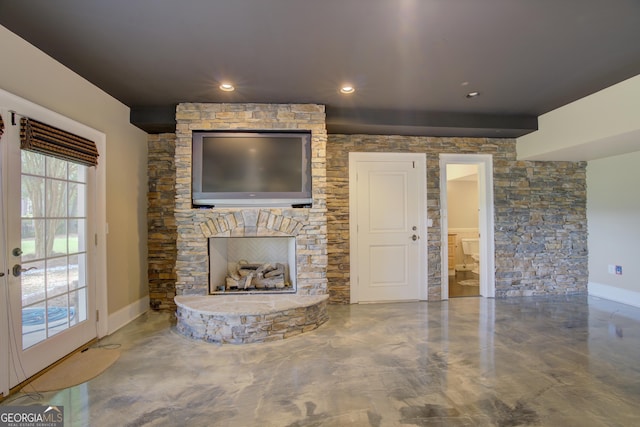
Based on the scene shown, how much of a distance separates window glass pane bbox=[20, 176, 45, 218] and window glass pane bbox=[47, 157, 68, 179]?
109mm

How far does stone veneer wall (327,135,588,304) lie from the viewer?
14.0 ft

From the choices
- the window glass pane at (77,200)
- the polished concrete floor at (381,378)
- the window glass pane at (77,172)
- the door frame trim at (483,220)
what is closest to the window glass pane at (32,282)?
the window glass pane at (77,200)

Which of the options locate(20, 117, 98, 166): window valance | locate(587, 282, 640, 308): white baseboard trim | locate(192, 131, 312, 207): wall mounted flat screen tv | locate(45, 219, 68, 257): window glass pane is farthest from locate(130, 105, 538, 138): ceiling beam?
locate(587, 282, 640, 308): white baseboard trim

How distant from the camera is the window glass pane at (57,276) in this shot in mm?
2533

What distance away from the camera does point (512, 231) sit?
460 cm

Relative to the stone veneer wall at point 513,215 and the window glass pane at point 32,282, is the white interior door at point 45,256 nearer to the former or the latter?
the window glass pane at point 32,282

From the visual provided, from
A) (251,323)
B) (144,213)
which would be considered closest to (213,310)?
(251,323)

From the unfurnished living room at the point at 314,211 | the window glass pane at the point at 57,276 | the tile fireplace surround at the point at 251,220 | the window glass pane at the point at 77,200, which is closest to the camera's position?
the unfurnished living room at the point at 314,211

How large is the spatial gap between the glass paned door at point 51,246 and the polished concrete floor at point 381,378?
→ 1.82 ft

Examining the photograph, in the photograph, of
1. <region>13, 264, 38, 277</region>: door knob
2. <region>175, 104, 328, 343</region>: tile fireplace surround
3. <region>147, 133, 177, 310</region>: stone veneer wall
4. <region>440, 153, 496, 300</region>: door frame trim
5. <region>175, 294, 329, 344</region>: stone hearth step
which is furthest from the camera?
<region>440, 153, 496, 300</region>: door frame trim

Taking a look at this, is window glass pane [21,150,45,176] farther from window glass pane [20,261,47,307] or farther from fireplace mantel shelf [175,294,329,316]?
fireplace mantel shelf [175,294,329,316]

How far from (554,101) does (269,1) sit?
3467mm

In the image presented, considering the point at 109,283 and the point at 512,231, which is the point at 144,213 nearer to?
the point at 109,283

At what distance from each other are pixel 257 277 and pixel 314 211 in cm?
111
